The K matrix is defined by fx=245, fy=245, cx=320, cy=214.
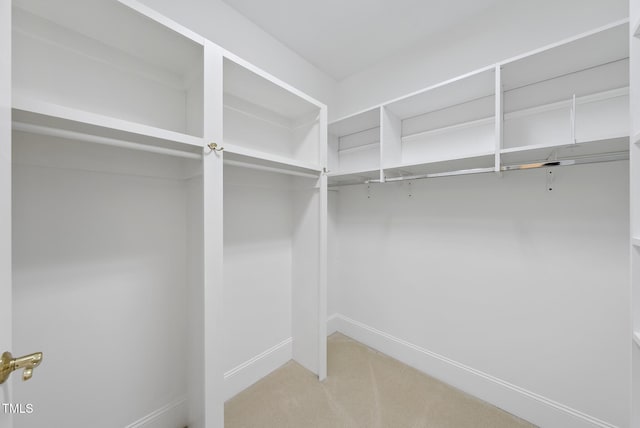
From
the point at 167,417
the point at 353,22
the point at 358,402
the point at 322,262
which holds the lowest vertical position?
the point at 358,402

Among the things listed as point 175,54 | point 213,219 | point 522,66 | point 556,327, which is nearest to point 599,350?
point 556,327

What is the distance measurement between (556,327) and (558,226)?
0.63 meters

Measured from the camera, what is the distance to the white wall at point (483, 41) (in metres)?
1.46

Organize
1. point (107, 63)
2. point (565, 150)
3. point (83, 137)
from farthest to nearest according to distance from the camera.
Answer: point (565, 150) < point (107, 63) < point (83, 137)

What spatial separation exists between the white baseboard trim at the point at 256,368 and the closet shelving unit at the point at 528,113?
1708mm

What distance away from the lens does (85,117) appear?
0.93m

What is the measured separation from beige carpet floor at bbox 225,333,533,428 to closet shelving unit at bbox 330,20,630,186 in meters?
1.61

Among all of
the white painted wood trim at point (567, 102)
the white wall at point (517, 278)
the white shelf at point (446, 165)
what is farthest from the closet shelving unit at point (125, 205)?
the white painted wood trim at point (567, 102)

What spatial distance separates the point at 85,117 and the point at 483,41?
2.43m

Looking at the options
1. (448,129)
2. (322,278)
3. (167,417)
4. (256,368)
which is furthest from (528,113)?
(167,417)

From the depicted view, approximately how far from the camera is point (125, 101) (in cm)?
131

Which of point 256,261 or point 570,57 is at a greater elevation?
point 570,57

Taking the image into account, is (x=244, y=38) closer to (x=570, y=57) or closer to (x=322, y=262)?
(x=322, y=262)

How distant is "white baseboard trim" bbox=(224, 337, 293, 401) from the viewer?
1.77 meters
